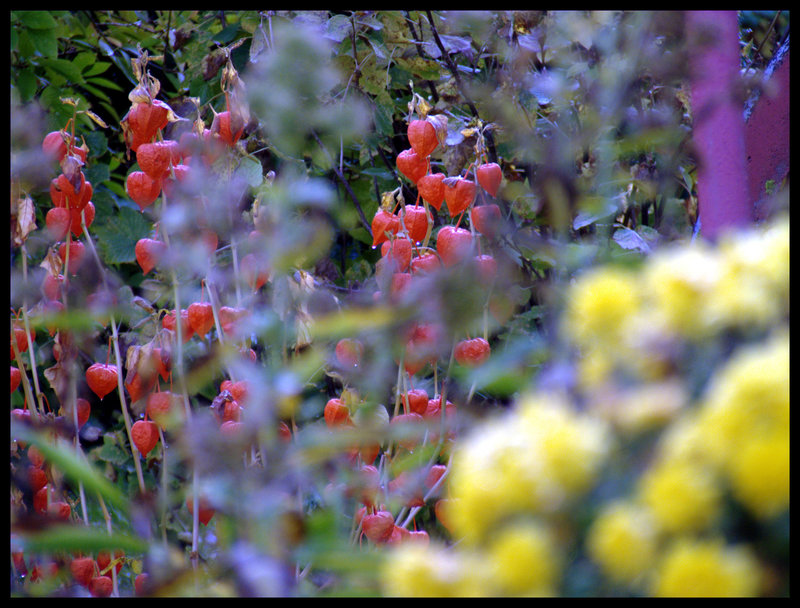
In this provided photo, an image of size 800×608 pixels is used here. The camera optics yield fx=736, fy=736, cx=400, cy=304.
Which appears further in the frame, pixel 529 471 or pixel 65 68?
pixel 65 68

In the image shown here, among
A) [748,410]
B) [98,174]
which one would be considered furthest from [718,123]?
[98,174]

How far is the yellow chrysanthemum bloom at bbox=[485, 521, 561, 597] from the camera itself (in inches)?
11.4

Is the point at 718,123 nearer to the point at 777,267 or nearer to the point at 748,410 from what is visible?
the point at 777,267

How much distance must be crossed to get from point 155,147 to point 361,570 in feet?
2.49

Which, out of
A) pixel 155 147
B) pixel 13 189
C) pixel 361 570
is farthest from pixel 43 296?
pixel 361 570

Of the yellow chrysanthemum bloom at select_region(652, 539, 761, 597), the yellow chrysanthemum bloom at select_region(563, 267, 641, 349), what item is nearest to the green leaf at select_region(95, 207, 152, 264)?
the yellow chrysanthemum bloom at select_region(563, 267, 641, 349)

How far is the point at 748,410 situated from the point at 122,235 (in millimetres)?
1564

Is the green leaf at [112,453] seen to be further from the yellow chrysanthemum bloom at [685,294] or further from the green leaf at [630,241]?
the yellow chrysanthemum bloom at [685,294]

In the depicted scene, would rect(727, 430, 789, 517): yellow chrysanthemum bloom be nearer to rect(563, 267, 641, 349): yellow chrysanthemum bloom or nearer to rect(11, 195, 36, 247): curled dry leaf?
rect(563, 267, 641, 349): yellow chrysanthemum bloom

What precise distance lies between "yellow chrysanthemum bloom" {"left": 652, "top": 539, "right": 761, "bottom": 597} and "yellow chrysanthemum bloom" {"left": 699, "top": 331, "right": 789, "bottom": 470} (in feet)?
0.11

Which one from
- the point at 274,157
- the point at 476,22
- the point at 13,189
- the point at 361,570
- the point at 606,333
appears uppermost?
the point at 476,22

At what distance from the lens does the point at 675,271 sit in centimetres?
36

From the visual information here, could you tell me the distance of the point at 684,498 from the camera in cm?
28

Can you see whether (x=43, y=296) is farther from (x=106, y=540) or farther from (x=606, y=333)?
(x=606, y=333)
